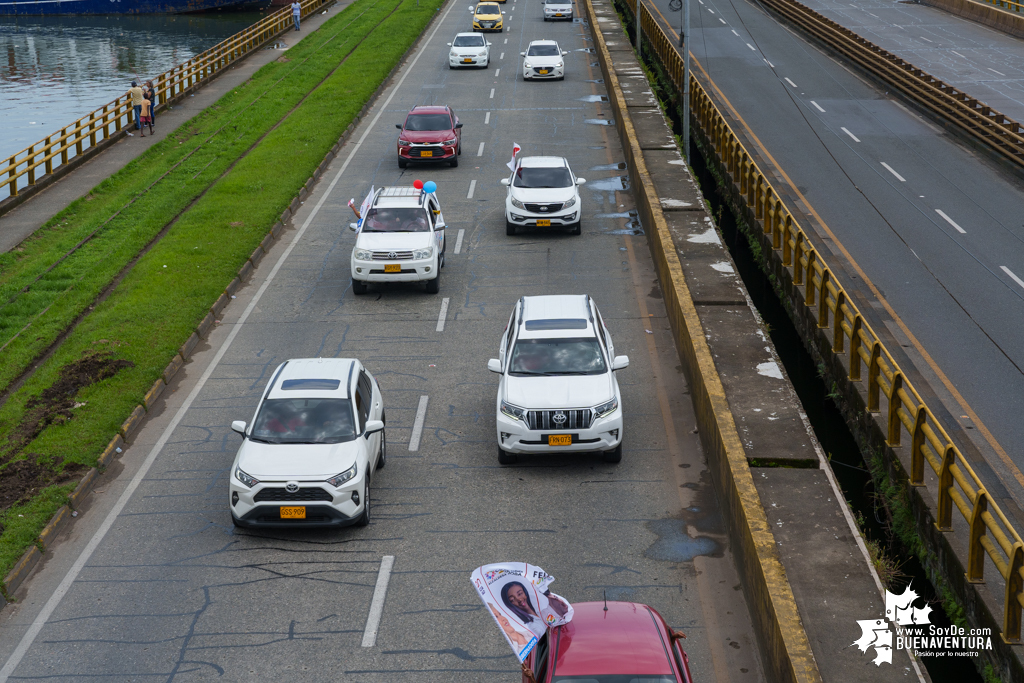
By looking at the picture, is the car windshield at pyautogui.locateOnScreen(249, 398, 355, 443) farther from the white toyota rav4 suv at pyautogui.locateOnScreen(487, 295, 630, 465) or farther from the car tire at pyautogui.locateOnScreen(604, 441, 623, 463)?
the car tire at pyautogui.locateOnScreen(604, 441, 623, 463)

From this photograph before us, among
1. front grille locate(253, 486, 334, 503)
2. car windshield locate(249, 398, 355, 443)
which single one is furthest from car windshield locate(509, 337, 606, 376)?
front grille locate(253, 486, 334, 503)

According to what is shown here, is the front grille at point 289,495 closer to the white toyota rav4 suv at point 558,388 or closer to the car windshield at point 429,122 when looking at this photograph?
the white toyota rav4 suv at point 558,388

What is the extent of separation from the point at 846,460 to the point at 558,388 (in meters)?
4.96

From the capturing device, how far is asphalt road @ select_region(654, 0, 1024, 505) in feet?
52.2

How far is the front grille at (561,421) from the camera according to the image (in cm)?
1379

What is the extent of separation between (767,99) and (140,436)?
31.2 m

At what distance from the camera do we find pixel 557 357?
582 inches

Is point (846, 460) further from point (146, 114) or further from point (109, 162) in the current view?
point (146, 114)

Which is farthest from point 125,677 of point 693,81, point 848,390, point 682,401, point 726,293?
point 693,81

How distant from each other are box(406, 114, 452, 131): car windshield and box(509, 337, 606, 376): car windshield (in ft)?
60.9

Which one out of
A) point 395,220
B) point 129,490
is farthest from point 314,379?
point 395,220

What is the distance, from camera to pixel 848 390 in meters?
15.5

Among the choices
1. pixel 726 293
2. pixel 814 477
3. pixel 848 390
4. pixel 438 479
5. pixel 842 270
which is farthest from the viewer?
pixel 842 270

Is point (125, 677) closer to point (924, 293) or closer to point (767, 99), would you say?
point (924, 293)
